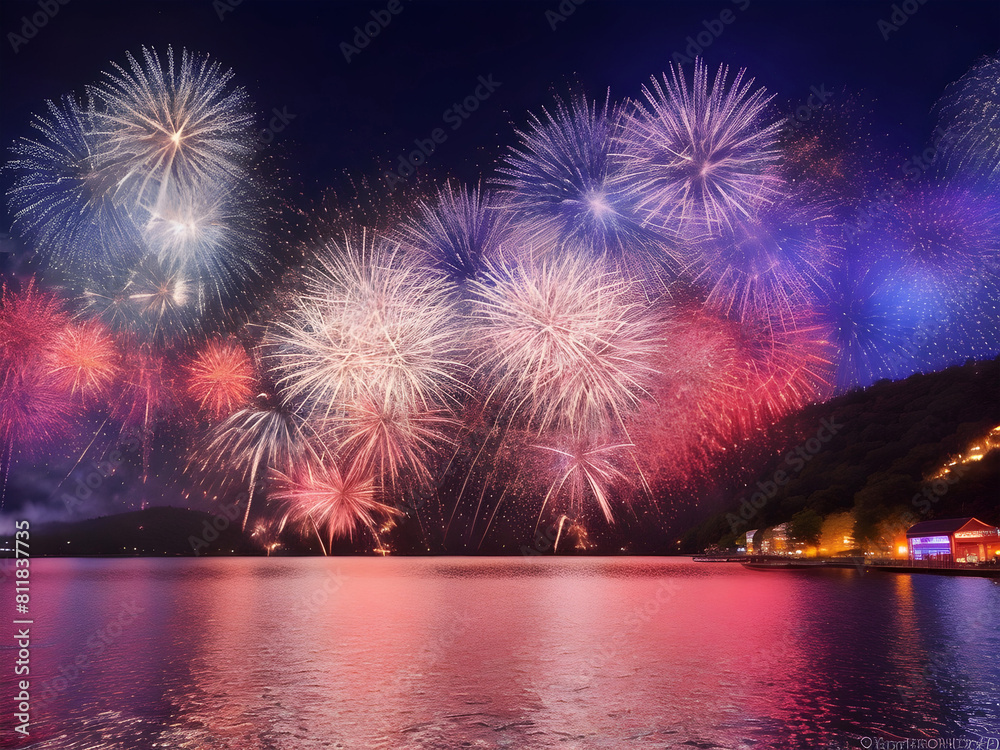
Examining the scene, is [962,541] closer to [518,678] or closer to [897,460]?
[897,460]

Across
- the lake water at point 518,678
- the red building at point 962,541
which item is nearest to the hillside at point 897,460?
the red building at point 962,541

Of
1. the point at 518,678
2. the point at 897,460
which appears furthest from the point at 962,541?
the point at 518,678

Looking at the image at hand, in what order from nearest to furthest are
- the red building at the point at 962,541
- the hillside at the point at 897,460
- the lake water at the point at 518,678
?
the lake water at the point at 518,678 < the red building at the point at 962,541 < the hillside at the point at 897,460

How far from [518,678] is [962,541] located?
292ft

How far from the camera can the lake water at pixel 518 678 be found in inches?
778

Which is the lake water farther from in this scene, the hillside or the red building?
the hillside

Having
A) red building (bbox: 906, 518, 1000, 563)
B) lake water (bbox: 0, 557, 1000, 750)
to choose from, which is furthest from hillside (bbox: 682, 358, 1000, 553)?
lake water (bbox: 0, 557, 1000, 750)

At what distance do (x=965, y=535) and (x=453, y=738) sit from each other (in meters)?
97.0

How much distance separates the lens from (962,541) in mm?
92562

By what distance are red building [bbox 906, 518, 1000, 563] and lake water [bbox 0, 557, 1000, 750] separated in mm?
43908

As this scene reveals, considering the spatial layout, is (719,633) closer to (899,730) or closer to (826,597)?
(899,730)

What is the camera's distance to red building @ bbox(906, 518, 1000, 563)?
297ft

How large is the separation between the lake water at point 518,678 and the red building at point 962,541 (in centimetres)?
4391

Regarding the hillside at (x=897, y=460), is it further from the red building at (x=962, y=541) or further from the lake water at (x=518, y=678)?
the lake water at (x=518, y=678)
